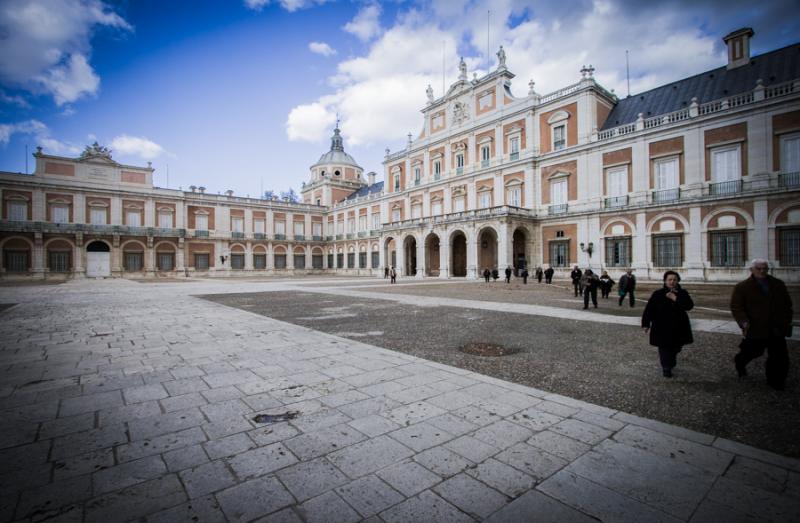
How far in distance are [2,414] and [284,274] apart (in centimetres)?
4686

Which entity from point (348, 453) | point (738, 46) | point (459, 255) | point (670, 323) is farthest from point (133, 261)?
point (738, 46)

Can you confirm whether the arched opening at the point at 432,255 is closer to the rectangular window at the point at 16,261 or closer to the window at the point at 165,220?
the window at the point at 165,220

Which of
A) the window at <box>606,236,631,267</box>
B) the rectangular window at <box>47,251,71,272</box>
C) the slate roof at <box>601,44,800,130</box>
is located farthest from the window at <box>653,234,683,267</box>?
the rectangular window at <box>47,251,71,272</box>

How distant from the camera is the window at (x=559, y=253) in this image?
1093 inches

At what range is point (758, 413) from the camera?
326 centimetres

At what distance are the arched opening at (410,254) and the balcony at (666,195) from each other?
2035 centimetres

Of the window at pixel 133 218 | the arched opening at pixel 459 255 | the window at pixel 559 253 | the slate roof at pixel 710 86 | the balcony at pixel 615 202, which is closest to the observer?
the slate roof at pixel 710 86

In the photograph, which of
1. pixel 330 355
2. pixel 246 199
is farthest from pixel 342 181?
pixel 330 355

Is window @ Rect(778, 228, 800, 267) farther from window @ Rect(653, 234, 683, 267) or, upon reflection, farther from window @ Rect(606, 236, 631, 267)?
window @ Rect(606, 236, 631, 267)

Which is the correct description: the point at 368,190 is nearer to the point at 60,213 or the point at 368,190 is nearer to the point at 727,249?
the point at 60,213

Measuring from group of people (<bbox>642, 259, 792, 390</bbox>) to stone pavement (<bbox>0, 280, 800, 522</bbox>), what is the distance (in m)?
1.78

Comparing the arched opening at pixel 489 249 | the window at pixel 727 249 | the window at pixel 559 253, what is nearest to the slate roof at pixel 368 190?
the arched opening at pixel 489 249

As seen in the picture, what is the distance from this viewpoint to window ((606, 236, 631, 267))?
80.6ft

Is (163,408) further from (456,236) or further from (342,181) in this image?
(342,181)
